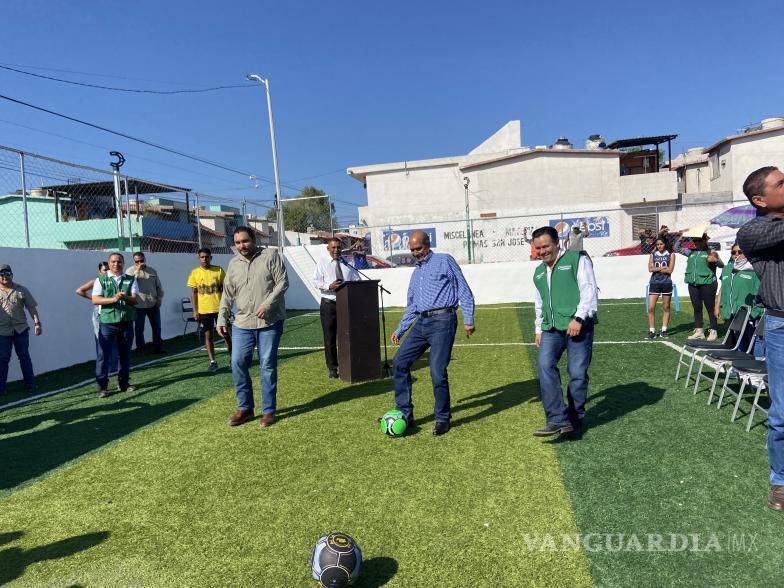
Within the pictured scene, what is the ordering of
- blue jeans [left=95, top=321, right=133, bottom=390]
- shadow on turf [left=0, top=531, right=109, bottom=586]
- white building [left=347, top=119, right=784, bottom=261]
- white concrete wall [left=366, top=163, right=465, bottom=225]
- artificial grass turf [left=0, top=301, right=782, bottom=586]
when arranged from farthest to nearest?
white concrete wall [left=366, top=163, right=465, bottom=225] < white building [left=347, top=119, right=784, bottom=261] < blue jeans [left=95, top=321, right=133, bottom=390] < shadow on turf [left=0, top=531, right=109, bottom=586] < artificial grass turf [left=0, top=301, right=782, bottom=586]

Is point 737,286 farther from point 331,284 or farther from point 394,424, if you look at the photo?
point 331,284

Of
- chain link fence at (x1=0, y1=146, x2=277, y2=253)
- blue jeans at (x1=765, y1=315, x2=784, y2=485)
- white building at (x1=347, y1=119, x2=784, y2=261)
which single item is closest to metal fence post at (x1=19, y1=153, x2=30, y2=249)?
chain link fence at (x1=0, y1=146, x2=277, y2=253)

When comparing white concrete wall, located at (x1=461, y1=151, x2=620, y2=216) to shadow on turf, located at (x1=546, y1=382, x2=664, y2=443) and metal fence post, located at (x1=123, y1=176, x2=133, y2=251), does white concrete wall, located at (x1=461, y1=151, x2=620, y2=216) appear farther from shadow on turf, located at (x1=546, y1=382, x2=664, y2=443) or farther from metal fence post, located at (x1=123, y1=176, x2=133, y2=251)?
shadow on turf, located at (x1=546, y1=382, x2=664, y2=443)

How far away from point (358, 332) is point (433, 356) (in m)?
2.35

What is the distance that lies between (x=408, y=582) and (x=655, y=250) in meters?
8.27

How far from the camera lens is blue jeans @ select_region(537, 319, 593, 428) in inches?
175

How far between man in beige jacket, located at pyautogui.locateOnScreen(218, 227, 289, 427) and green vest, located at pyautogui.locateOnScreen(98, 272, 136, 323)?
226 centimetres

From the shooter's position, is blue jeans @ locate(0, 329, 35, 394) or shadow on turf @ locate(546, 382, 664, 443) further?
blue jeans @ locate(0, 329, 35, 394)

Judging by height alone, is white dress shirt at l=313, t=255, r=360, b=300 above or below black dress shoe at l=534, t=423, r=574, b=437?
above

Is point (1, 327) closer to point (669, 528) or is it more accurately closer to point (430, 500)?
point (430, 500)

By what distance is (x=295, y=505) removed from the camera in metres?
3.59

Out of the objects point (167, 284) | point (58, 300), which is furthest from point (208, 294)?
point (167, 284)

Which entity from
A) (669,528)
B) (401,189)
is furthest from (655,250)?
(401,189)

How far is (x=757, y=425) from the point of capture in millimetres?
4648
